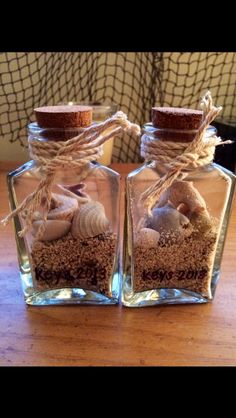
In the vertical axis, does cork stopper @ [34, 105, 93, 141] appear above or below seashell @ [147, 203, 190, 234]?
above

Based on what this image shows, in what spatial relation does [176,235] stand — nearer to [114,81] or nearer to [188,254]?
[188,254]

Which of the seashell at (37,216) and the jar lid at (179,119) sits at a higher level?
the jar lid at (179,119)

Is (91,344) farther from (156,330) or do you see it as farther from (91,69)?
(91,69)

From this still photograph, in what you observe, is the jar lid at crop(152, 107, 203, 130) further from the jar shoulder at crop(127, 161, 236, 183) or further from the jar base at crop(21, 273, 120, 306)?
the jar base at crop(21, 273, 120, 306)

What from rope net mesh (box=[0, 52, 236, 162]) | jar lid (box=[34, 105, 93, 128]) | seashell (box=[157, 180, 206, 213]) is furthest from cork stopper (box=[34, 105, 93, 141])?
rope net mesh (box=[0, 52, 236, 162])

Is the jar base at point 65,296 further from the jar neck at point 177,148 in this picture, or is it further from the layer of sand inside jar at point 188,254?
the jar neck at point 177,148

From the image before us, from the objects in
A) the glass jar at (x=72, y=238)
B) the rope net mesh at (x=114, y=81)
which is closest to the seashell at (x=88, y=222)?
the glass jar at (x=72, y=238)

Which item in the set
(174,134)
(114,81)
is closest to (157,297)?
(174,134)

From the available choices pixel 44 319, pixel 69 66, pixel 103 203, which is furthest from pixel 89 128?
pixel 69 66
